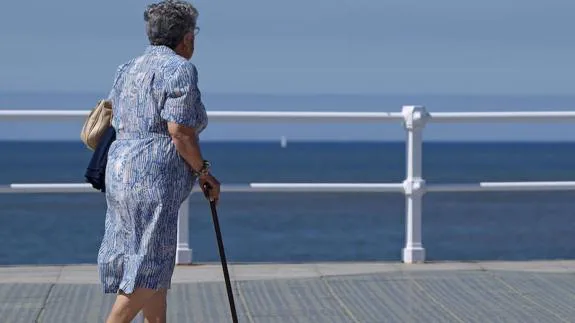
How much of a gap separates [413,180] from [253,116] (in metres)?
1.30

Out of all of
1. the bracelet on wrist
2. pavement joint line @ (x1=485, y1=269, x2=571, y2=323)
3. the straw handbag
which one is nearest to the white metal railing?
pavement joint line @ (x1=485, y1=269, x2=571, y2=323)

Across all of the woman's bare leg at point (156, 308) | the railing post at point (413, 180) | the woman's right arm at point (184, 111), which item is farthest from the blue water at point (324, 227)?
the woman's right arm at point (184, 111)

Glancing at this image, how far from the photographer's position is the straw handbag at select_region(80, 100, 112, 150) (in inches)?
295

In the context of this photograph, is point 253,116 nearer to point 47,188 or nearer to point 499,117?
point 47,188

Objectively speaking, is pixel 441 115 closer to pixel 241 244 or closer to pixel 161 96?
pixel 161 96

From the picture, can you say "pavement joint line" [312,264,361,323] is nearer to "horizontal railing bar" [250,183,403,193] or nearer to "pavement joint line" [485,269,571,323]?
"horizontal railing bar" [250,183,403,193]

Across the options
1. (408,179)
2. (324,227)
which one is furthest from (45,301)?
(324,227)

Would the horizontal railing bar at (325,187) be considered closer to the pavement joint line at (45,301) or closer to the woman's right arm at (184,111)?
the pavement joint line at (45,301)

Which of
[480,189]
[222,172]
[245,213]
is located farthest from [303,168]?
[480,189]

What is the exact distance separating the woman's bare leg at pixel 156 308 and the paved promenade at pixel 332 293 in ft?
5.28

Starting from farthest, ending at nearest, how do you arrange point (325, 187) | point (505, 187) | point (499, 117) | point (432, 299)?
point (505, 187) < point (499, 117) < point (325, 187) < point (432, 299)

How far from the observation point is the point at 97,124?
24.7ft

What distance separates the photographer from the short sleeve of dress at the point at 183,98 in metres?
7.01

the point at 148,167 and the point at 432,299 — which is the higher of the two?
the point at 148,167
